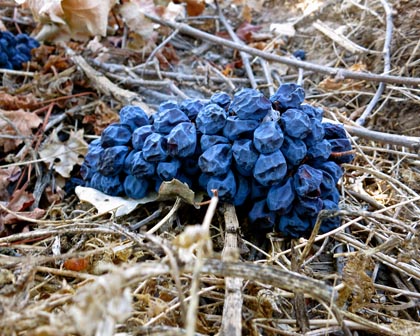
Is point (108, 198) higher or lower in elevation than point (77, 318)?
lower

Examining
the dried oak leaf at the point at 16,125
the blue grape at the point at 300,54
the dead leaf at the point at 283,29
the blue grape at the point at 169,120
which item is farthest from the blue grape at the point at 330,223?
the dead leaf at the point at 283,29

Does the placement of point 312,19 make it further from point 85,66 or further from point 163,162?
point 163,162

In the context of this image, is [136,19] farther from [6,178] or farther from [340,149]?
[340,149]

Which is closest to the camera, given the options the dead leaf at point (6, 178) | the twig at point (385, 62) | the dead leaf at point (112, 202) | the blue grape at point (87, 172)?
the dead leaf at point (112, 202)

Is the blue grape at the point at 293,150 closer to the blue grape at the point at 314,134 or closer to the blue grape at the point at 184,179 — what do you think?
the blue grape at the point at 314,134

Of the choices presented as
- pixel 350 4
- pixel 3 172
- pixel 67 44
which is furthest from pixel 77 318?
pixel 350 4

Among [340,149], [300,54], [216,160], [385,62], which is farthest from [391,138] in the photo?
[300,54]

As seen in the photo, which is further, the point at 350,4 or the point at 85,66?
the point at 350,4

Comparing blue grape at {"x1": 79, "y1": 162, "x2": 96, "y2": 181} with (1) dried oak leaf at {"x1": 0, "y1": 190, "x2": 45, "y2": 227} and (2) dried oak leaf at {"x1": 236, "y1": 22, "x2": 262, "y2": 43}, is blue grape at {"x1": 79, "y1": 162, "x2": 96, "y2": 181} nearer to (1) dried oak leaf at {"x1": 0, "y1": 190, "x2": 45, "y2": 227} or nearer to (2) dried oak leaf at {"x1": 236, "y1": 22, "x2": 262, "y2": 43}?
(1) dried oak leaf at {"x1": 0, "y1": 190, "x2": 45, "y2": 227}
